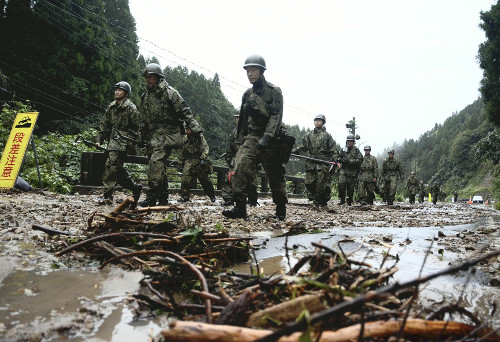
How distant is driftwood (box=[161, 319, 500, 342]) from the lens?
832mm

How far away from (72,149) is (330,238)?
1158 centimetres

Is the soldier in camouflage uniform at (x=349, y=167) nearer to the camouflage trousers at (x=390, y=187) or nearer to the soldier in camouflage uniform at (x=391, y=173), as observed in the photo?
the camouflage trousers at (x=390, y=187)

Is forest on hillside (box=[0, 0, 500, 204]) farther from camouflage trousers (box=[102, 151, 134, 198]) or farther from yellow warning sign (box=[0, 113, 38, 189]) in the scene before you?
camouflage trousers (box=[102, 151, 134, 198])

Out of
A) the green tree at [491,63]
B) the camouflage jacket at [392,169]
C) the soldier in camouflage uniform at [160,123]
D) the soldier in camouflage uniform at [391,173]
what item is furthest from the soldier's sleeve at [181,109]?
the green tree at [491,63]

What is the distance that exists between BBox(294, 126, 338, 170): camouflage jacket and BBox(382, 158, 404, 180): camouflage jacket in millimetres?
8379

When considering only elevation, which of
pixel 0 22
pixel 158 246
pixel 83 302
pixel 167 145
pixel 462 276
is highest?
pixel 0 22

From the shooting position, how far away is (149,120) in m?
6.11

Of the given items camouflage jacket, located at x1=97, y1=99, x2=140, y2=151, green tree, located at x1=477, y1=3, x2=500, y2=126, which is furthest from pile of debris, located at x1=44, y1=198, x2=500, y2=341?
green tree, located at x1=477, y1=3, x2=500, y2=126

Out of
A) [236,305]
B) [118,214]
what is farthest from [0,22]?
[236,305]

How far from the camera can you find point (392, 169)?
16.9 metres

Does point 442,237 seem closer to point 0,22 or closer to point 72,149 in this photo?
point 72,149

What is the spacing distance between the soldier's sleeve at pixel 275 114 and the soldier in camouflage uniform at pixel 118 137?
3.00 m

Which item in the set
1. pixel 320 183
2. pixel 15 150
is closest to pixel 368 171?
pixel 320 183

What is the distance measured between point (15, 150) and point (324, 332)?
960 cm
